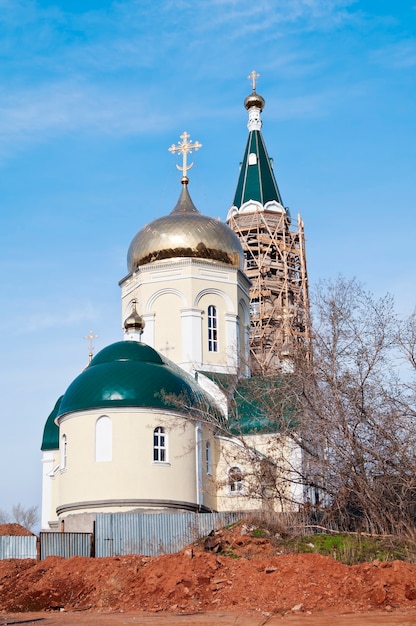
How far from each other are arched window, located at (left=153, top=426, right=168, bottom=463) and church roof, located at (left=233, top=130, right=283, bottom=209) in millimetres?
16747

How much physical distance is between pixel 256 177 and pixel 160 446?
18201 mm

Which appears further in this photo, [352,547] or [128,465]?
[128,465]

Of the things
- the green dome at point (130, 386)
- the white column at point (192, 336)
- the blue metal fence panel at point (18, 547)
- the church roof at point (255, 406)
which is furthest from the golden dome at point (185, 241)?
the blue metal fence panel at point (18, 547)

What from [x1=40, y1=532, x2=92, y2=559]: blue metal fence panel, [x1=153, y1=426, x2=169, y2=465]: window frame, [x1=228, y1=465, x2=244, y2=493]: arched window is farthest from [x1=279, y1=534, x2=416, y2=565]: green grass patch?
[x1=153, y1=426, x2=169, y2=465]: window frame

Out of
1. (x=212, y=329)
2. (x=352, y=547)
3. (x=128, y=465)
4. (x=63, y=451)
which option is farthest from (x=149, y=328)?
(x=352, y=547)

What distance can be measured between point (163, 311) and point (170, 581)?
45.8 ft

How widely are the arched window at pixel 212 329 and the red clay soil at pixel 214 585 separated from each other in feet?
38.6

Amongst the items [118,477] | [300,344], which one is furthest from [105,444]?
[300,344]

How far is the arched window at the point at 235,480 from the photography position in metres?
18.5

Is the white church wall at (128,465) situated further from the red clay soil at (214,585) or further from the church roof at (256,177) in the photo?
the church roof at (256,177)

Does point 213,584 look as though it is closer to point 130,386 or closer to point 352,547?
point 352,547

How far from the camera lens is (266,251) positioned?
34.2 m

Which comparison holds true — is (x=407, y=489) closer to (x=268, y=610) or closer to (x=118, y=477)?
(x=268, y=610)

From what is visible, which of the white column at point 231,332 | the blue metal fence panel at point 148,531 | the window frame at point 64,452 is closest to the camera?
the blue metal fence panel at point 148,531
